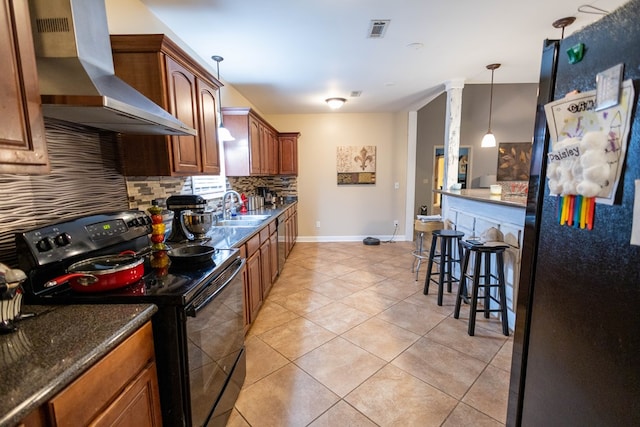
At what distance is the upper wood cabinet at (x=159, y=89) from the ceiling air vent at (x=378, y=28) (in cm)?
149

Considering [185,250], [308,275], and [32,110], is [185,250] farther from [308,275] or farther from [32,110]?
[308,275]

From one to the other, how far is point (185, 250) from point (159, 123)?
2.22ft

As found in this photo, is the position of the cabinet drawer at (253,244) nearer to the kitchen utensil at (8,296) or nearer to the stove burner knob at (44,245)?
the stove burner knob at (44,245)

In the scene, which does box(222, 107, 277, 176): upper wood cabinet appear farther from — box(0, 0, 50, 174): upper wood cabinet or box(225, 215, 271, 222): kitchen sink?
box(0, 0, 50, 174): upper wood cabinet

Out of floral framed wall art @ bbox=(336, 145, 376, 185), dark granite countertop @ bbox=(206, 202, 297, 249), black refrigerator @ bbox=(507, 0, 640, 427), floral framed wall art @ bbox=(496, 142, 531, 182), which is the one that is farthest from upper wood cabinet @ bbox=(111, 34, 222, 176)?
floral framed wall art @ bbox=(496, 142, 531, 182)

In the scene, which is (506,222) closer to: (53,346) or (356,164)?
(53,346)

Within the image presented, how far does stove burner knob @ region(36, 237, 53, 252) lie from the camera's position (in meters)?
1.01

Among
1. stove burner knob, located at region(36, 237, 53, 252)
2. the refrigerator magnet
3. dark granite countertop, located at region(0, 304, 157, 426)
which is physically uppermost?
the refrigerator magnet

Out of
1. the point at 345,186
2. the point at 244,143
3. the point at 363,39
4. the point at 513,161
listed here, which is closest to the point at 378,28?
the point at 363,39

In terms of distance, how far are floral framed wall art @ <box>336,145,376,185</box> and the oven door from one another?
413cm

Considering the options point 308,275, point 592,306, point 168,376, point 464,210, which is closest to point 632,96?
point 592,306

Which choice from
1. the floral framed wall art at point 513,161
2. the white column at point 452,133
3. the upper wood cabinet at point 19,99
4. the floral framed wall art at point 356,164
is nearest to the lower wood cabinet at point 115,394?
the upper wood cabinet at point 19,99

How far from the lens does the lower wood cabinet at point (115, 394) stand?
673mm

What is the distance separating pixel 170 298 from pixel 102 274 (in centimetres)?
27
